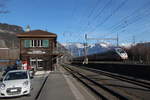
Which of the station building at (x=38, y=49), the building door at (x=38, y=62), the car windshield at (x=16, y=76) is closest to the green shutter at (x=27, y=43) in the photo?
the station building at (x=38, y=49)

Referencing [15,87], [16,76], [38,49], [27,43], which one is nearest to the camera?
[15,87]

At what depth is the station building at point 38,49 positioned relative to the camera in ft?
171

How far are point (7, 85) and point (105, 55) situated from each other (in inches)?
1910

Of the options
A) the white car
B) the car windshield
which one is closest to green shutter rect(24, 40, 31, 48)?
the car windshield

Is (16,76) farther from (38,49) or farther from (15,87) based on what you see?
(38,49)

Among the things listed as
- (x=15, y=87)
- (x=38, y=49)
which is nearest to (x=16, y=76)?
(x=15, y=87)

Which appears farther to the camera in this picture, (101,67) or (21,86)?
(101,67)

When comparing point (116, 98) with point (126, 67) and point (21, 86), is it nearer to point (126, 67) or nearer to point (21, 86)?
point (21, 86)

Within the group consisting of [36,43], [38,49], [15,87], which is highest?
[36,43]

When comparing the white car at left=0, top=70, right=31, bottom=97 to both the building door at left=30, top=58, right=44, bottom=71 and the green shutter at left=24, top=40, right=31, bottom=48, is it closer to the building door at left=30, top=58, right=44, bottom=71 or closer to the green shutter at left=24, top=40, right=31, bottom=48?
the building door at left=30, top=58, right=44, bottom=71

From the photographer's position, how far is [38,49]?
172ft

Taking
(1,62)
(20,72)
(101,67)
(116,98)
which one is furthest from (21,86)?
(1,62)

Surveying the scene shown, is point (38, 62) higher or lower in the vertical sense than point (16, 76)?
higher

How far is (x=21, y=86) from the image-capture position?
14344 millimetres
